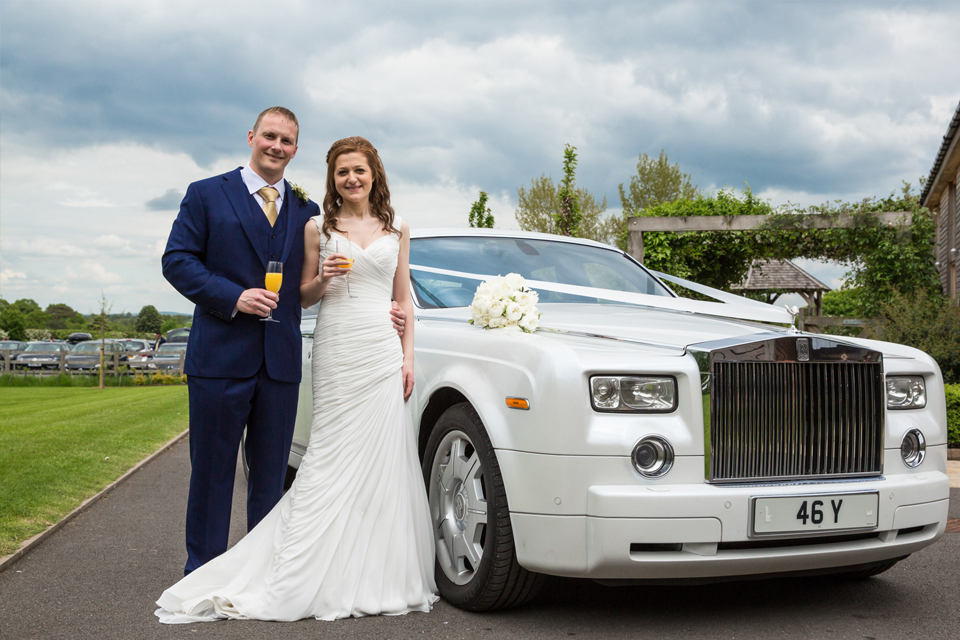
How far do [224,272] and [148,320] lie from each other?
6567 cm

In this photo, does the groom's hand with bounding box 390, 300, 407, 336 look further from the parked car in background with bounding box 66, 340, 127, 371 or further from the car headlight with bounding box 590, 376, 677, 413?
the parked car in background with bounding box 66, 340, 127, 371

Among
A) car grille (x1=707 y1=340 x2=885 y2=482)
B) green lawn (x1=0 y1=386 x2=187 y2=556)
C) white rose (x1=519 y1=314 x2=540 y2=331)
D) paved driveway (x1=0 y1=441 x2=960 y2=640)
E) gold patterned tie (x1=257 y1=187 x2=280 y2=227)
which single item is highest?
gold patterned tie (x1=257 y1=187 x2=280 y2=227)

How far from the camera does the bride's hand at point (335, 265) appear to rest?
347 centimetres

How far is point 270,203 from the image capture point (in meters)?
3.73

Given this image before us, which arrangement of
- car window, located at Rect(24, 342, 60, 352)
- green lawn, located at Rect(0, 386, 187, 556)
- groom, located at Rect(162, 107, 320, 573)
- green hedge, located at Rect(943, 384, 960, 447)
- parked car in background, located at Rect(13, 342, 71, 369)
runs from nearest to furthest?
groom, located at Rect(162, 107, 320, 573) → green lawn, located at Rect(0, 386, 187, 556) → green hedge, located at Rect(943, 384, 960, 447) → parked car in background, located at Rect(13, 342, 71, 369) → car window, located at Rect(24, 342, 60, 352)

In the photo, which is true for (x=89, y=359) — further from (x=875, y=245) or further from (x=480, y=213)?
(x=875, y=245)

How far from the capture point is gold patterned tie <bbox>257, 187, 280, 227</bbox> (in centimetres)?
372

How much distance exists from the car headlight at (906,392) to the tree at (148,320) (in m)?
65.3

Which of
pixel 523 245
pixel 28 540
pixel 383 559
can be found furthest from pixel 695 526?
pixel 28 540

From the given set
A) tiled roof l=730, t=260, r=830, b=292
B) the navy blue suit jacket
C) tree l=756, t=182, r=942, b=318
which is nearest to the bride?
the navy blue suit jacket

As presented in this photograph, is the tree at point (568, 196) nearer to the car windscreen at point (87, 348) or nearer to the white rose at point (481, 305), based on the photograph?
the white rose at point (481, 305)

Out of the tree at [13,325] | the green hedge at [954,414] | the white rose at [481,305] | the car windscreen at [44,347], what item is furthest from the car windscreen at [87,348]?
the tree at [13,325]

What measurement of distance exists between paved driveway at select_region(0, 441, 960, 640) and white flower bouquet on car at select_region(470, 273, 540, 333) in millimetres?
1208

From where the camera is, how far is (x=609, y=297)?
14.9 feet
